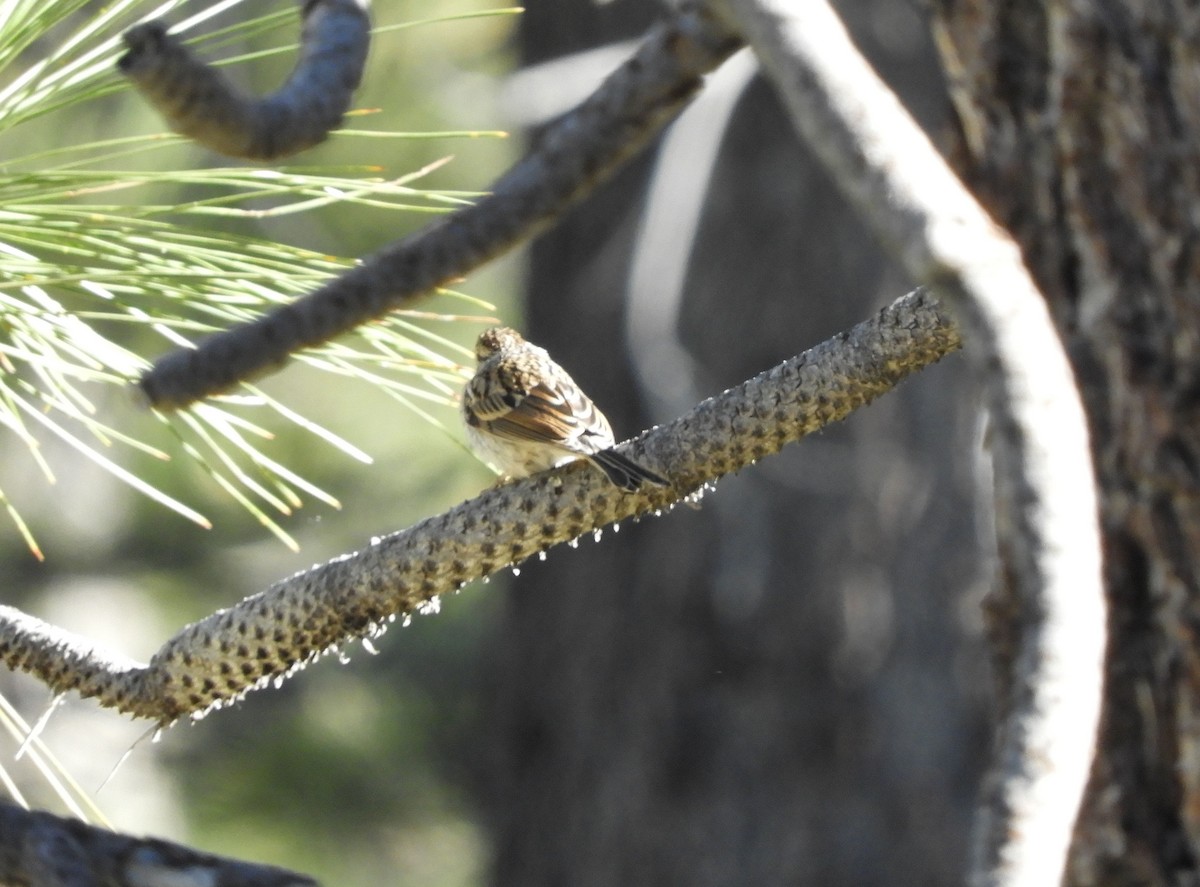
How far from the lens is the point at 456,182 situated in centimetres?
951

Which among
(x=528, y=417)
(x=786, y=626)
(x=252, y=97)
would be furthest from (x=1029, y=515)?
(x=786, y=626)

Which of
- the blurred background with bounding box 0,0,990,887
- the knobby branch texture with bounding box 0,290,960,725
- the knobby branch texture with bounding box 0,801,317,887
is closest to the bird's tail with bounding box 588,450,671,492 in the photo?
the knobby branch texture with bounding box 0,290,960,725

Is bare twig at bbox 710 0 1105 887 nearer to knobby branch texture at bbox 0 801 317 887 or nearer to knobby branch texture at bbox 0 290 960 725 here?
knobby branch texture at bbox 0 801 317 887

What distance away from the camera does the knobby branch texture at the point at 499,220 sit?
1290 millimetres

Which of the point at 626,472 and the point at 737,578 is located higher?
the point at 626,472

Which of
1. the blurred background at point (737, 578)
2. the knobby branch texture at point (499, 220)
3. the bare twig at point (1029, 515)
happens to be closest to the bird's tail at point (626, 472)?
the knobby branch texture at point (499, 220)

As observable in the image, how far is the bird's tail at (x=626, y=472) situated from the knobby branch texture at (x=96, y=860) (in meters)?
0.97

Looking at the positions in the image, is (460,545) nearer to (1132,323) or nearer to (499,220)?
(499,220)

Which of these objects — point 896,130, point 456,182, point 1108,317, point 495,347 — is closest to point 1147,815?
point 1108,317

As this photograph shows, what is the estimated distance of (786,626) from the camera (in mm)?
5008

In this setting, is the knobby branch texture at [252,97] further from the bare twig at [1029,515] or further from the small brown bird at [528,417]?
the small brown bird at [528,417]

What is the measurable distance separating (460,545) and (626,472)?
0.24m

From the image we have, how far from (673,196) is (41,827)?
3608 mm

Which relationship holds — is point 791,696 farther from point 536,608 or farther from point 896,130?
point 896,130
